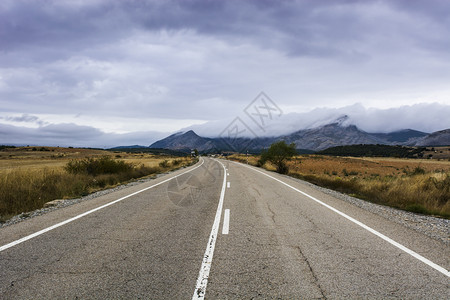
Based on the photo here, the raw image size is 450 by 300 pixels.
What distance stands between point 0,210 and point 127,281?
7.04 m

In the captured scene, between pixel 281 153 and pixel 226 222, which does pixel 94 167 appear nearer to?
pixel 226 222

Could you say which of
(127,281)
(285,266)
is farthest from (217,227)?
(127,281)

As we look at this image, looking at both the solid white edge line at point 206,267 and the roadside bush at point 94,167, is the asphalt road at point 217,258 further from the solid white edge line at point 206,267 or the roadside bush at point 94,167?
the roadside bush at point 94,167

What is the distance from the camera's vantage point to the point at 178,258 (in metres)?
4.15

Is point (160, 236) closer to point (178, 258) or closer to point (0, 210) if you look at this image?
point (178, 258)

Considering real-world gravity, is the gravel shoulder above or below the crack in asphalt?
below

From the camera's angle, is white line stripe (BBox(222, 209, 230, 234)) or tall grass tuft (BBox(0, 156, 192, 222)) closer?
white line stripe (BBox(222, 209, 230, 234))

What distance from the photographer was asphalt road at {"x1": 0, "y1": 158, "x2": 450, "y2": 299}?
3.23 meters

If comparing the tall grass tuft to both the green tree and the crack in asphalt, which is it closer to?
the crack in asphalt

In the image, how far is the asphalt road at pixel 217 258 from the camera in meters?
3.23

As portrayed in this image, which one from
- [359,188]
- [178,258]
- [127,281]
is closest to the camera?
[127,281]

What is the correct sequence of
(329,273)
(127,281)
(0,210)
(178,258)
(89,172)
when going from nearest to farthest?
(127,281)
(329,273)
(178,258)
(0,210)
(89,172)

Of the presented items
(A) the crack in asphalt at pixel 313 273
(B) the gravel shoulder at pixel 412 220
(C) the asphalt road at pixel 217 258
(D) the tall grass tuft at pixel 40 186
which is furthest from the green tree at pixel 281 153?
(A) the crack in asphalt at pixel 313 273

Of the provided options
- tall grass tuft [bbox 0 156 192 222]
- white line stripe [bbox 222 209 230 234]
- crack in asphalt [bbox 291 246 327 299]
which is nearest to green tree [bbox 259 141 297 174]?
tall grass tuft [bbox 0 156 192 222]
